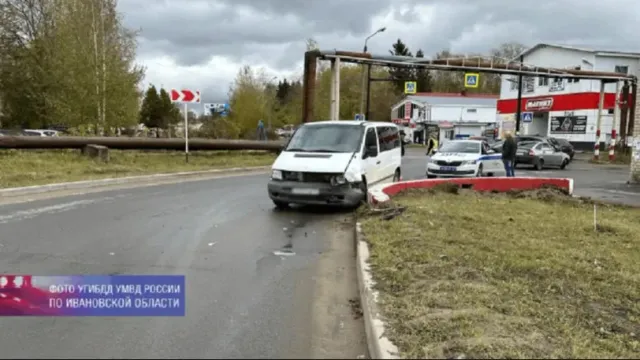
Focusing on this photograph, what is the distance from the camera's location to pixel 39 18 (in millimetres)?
41656

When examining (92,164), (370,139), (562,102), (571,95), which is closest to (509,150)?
(370,139)

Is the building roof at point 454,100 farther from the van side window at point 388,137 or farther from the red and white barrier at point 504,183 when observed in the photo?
the van side window at point 388,137

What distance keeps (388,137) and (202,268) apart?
8.16 meters

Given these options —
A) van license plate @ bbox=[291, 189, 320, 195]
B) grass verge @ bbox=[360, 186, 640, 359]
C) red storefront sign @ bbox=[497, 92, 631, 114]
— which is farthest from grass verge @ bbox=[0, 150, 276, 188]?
red storefront sign @ bbox=[497, 92, 631, 114]

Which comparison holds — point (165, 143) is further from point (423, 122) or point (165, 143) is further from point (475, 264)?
point (423, 122)

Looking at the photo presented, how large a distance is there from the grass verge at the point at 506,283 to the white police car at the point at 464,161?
823 centimetres

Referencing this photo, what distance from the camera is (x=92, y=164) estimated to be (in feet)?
62.3

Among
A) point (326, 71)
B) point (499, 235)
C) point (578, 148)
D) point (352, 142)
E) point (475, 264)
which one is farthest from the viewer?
point (326, 71)

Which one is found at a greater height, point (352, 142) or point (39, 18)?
point (39, 18)

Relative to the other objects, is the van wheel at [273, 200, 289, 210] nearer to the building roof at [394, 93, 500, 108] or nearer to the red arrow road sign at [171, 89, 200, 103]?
the red arrow road sign at [171, 89, 200, 103]

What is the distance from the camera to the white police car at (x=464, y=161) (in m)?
18.5

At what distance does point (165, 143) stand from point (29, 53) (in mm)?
27536

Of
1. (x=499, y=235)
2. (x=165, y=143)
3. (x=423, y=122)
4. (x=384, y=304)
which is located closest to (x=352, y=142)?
(x=499, y=235)

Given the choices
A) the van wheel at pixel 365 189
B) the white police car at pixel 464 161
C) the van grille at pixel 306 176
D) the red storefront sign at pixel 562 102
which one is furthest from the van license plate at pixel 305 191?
the red storefront sign at pixel 562 102
